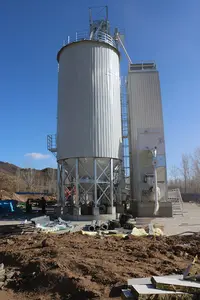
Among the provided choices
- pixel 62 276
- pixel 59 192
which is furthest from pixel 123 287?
pixel 59 192

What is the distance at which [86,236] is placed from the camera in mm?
12258

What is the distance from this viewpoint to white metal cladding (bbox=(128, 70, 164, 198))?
2431 cm

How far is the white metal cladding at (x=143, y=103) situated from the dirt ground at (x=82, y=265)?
14.9m

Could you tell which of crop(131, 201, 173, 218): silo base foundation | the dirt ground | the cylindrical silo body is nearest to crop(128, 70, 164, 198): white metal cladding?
the cylindrical silo body

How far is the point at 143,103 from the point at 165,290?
20941 mm

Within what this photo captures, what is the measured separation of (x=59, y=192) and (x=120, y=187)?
5.04 m

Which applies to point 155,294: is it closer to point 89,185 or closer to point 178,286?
point 178,286

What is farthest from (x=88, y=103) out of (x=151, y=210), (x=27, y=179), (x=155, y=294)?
(x=27, y=179)

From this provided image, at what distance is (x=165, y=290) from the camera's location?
495 cm

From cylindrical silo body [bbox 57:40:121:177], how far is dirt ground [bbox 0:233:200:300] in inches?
450

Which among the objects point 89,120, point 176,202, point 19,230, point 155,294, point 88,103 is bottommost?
point 19,230

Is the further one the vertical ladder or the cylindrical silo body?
the vertical ladder

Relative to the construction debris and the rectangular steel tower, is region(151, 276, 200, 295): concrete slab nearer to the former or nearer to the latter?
the construction debris

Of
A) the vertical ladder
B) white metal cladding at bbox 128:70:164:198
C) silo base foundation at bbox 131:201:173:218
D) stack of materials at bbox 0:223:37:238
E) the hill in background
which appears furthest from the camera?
the hill in background
